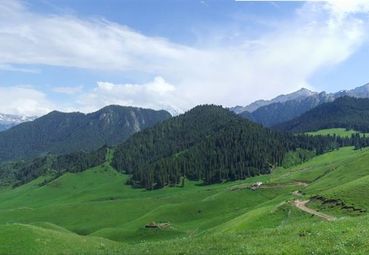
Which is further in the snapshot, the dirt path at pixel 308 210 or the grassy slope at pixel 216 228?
the dirt path at pixel 308 210

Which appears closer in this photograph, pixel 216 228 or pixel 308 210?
pixel 308 210

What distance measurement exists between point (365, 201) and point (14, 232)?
54.1 meters

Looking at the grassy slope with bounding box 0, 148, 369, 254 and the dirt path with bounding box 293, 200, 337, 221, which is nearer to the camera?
the grassy slope with bounding box 0, 148, 369, 254

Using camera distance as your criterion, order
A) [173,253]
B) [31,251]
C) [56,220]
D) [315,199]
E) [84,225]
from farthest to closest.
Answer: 1. [56,220]
2. [84,225]
3. [315,199]
4. [31,251]
5. [173,253]

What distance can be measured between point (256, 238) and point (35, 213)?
175015mm

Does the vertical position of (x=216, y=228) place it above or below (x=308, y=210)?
below

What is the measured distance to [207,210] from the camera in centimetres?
14838

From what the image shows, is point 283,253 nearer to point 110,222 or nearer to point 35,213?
point 110,222

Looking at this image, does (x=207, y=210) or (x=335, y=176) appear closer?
(x=335, y=176)

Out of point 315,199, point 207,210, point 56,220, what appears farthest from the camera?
point 56,220

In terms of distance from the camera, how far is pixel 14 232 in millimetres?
56531

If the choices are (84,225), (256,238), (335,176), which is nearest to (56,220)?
(84,225)

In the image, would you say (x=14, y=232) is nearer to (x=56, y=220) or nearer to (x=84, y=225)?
(x=84, y=225)

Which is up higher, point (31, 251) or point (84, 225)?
point (31, 251)
